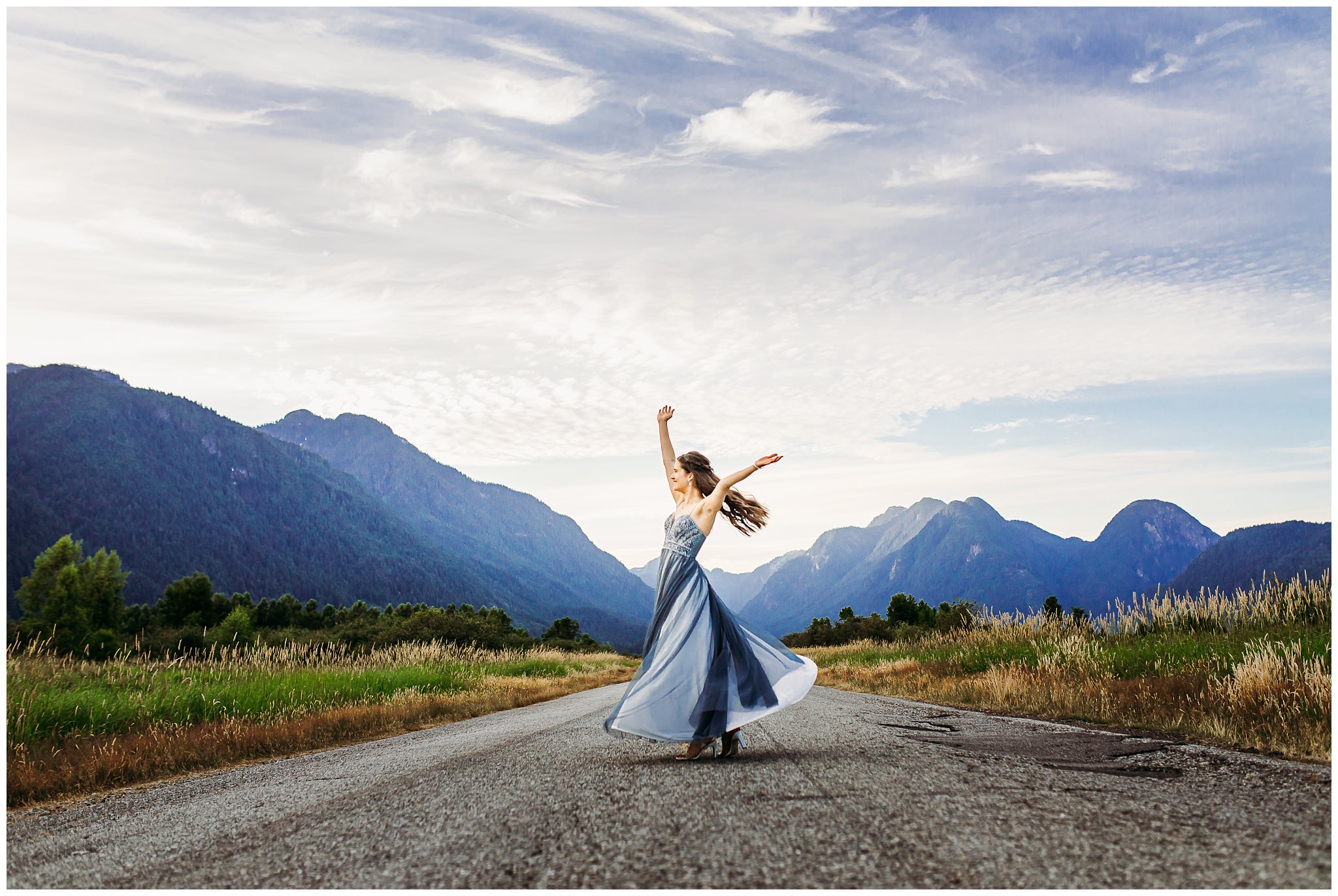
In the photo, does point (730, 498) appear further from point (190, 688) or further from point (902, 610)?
point (902, 610)

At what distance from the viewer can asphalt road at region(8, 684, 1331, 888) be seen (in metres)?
3.29

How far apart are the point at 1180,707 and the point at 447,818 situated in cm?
770

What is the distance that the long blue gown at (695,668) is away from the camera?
20.6 ft

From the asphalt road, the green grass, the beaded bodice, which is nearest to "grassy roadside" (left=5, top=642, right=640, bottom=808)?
the green grass

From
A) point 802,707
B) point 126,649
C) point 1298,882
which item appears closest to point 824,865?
point 1298,882

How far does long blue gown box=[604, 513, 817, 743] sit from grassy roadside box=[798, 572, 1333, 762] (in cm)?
374

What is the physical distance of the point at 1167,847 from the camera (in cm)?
341

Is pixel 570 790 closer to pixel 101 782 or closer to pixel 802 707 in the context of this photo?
pixel 101 782

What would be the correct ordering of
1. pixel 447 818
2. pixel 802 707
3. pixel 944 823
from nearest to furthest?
1. pixel 944 823
2. pixel 447 818
3. pixel 802 707

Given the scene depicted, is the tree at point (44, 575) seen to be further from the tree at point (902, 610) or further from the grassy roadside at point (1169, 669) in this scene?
the grassy roadside at point (1169, 669)

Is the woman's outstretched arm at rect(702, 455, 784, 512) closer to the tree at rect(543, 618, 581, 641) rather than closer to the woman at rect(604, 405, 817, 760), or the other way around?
the woman at rect(604, 405, 817, 760)

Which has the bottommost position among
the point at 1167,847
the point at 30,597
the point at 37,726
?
the point at 30,597

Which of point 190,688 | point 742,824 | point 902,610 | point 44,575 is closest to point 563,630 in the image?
point 902,610

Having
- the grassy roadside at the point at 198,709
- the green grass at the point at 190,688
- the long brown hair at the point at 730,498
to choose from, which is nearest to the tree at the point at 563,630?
the green grass at the point at 190,688
